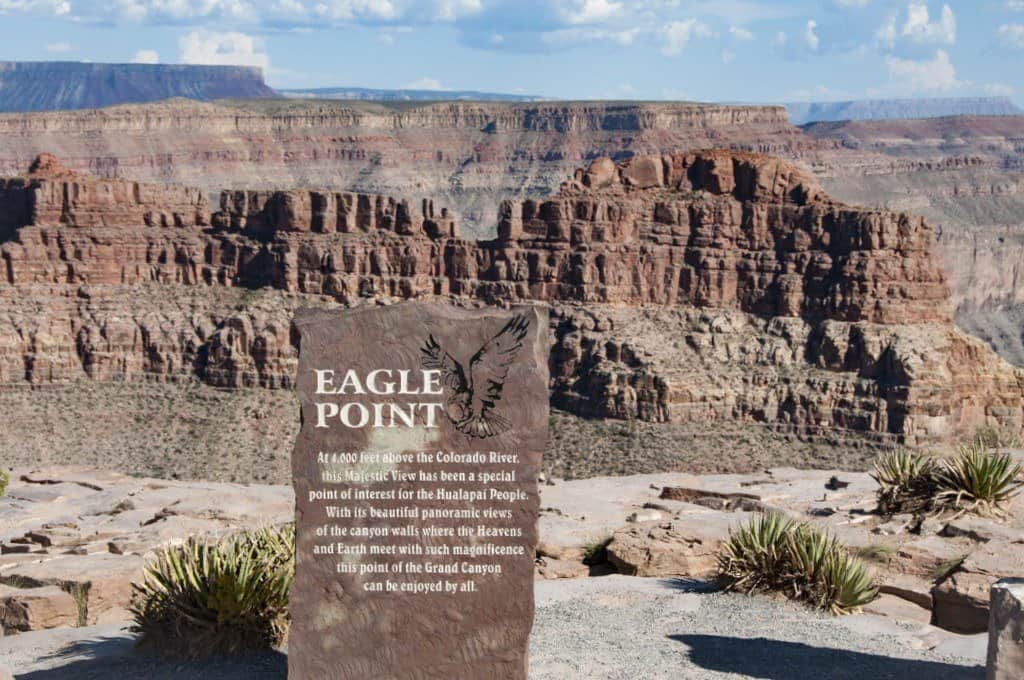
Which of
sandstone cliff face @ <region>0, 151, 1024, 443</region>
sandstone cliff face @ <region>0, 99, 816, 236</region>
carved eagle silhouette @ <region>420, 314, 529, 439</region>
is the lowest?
sandstone cliff face @ <region>0, 151, 1024, 443</region>

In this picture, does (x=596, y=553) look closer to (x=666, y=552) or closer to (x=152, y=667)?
(x=666, y=552)

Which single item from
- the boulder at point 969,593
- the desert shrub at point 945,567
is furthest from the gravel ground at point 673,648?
the desert shrub at point 945,567

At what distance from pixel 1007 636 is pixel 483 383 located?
6110mm

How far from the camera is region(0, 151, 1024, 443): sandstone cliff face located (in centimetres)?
7175

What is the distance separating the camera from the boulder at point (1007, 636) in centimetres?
1492

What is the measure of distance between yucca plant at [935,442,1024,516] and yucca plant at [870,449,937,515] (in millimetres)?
419

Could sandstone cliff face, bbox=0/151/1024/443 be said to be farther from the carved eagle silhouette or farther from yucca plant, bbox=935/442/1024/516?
the carved eagle silhouette

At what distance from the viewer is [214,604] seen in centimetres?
1786

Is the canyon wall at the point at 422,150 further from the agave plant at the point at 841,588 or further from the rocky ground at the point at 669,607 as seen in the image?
the agave plant at the point at 841,588

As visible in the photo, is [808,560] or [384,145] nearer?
[808,560]

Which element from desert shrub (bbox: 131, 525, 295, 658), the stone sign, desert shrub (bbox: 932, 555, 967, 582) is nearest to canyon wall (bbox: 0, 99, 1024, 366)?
desert shrub (bbox: 932, 555, 967, 582)

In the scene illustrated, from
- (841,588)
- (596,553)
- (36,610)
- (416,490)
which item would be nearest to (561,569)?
(596,553)

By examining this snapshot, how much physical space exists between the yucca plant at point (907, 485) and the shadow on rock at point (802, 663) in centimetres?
903

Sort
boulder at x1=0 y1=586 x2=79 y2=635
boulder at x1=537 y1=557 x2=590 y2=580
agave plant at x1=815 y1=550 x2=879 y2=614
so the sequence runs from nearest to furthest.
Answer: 1. agave plant at x1=815 y1=550 x2=879 y2=614
2. boulder at x1=0 y1=586 x2=79 y2=635
3. boulder at x1=537 y1=557 x2=590 y2=580
